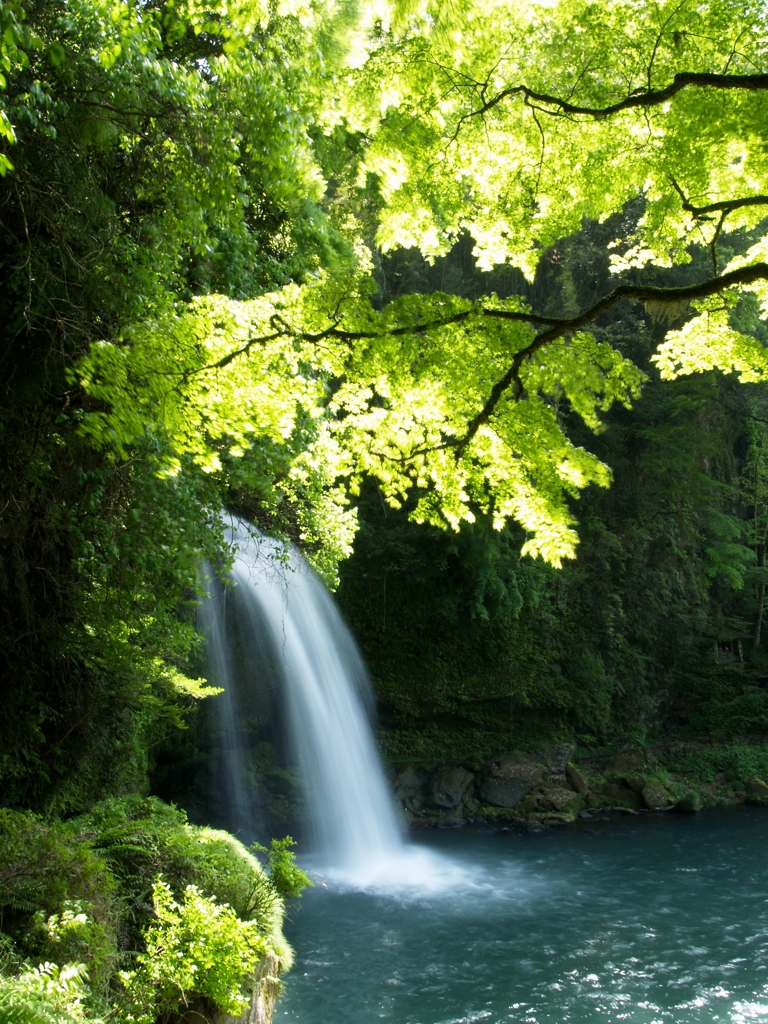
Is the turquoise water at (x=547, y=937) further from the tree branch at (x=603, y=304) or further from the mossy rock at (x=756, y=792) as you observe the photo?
the tree branch at (x=603, y=304)

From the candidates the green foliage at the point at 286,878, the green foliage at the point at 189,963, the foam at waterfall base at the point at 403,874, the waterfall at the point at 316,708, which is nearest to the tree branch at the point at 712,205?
the green foliage at the point at 189,963

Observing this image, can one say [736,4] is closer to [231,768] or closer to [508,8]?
[508,8]

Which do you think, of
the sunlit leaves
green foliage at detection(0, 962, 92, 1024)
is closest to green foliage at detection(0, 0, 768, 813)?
the sunlit leaves

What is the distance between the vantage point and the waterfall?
39.6 ft

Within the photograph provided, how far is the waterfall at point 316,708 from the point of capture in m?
12.1

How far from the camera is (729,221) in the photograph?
5520 millimetres

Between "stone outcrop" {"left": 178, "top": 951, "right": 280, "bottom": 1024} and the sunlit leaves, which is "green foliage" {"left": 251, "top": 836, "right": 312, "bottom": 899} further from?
the sunlit leaves

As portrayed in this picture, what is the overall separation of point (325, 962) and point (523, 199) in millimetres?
7879

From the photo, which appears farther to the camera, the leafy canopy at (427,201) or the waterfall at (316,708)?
the waterfall at (316,708)

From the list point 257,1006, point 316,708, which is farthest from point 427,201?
point 316,708

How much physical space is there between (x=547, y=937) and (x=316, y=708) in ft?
18.9

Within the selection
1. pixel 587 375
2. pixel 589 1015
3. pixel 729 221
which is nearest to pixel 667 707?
pixel 589 1015

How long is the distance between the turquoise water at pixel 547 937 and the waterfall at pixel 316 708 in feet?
4.35

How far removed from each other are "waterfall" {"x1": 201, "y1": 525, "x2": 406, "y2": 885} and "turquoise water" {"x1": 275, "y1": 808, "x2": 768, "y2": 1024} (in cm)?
132
